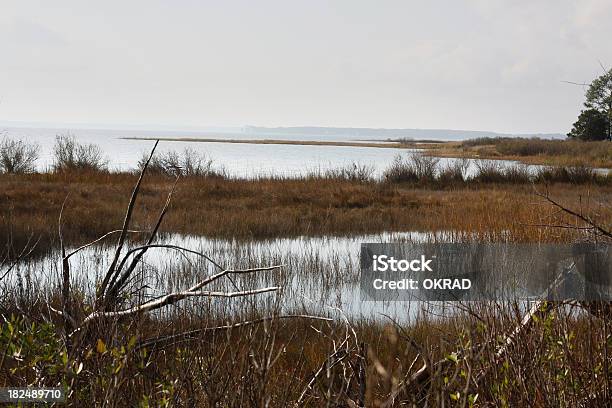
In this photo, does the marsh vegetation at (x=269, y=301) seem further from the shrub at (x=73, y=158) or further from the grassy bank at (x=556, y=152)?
the grassy bank at (x=556, y=152)

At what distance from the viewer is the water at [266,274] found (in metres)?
7.60

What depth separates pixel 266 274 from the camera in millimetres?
9367

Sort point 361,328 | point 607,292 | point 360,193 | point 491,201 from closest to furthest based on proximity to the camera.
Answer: point 607,292, point 361,328, point 491,201, point 360,193

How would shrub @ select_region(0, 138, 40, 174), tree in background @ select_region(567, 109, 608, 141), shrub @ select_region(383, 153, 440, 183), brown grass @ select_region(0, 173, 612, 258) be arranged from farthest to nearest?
tree in background @ select_region(567, 109, 608, 141) < shrub @ select_region(0, 138, 40, 174) < shrub @ select_region(383, 153, 440, 183) < brown grass @ select_region(0, 173, 612, 258)

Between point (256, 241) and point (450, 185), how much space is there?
12695 millimetres

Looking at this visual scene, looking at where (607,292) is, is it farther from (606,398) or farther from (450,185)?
(450,185)

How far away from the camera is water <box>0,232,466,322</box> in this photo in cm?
760

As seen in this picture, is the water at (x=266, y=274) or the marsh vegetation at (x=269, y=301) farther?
the water at (x=266, y=274)

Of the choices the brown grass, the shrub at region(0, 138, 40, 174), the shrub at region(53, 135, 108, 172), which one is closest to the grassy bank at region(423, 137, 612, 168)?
the brown grass

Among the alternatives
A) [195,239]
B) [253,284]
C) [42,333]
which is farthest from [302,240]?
[42,333]

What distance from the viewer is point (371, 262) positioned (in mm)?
10688

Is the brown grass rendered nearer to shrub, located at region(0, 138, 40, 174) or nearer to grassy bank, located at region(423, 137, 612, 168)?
shrub, located at region(0, 138, 40, 174)

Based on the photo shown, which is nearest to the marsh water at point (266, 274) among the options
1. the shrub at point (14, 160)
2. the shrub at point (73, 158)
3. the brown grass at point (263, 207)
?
the brown grass at point (263, 207)

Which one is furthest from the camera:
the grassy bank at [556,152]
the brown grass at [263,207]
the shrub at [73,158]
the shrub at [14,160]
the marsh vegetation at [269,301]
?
the grassy bank at [556,152]
